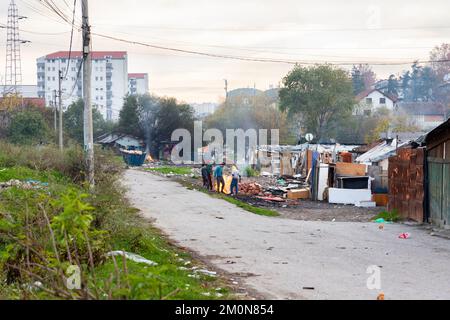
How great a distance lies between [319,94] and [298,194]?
4255 cm

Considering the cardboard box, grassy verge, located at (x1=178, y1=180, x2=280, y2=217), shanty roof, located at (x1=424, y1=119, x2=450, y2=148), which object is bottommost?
the cardboard box

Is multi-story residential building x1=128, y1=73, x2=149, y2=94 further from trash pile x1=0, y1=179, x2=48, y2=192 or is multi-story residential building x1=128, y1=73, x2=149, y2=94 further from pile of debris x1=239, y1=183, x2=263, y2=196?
trash pile x1=0, y1=179, x2=48, y2=192

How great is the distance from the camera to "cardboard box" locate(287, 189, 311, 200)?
3378 centimetres

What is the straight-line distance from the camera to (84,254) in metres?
10.9

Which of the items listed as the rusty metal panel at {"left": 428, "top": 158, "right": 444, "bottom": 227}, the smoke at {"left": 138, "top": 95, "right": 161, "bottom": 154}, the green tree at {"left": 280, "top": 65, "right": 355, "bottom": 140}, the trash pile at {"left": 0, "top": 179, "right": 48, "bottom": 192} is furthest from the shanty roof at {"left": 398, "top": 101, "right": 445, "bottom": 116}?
the trash pile at {"left": 0, "top": 179, "right": 48, "bottom": 192}

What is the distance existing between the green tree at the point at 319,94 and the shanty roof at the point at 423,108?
2337cm

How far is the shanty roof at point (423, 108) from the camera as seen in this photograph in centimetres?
9512

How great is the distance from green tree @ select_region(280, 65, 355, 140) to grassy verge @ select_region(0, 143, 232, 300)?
2253 inches

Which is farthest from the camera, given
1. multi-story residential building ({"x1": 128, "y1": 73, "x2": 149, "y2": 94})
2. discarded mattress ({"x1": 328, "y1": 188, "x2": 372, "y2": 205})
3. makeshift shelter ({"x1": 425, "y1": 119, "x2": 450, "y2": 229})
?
multi-story residential building ({"x1": 128, "y1": 73, "x2": 149, "y2": 94})

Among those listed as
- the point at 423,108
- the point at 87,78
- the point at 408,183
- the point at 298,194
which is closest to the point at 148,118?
the point at 423,108

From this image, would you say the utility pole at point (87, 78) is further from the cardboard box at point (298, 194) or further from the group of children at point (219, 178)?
the cardboard box at point (298, 194)

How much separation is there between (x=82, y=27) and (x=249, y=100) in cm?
6842

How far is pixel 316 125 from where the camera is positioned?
77500mm

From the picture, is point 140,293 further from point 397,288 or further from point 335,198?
point 335,198
